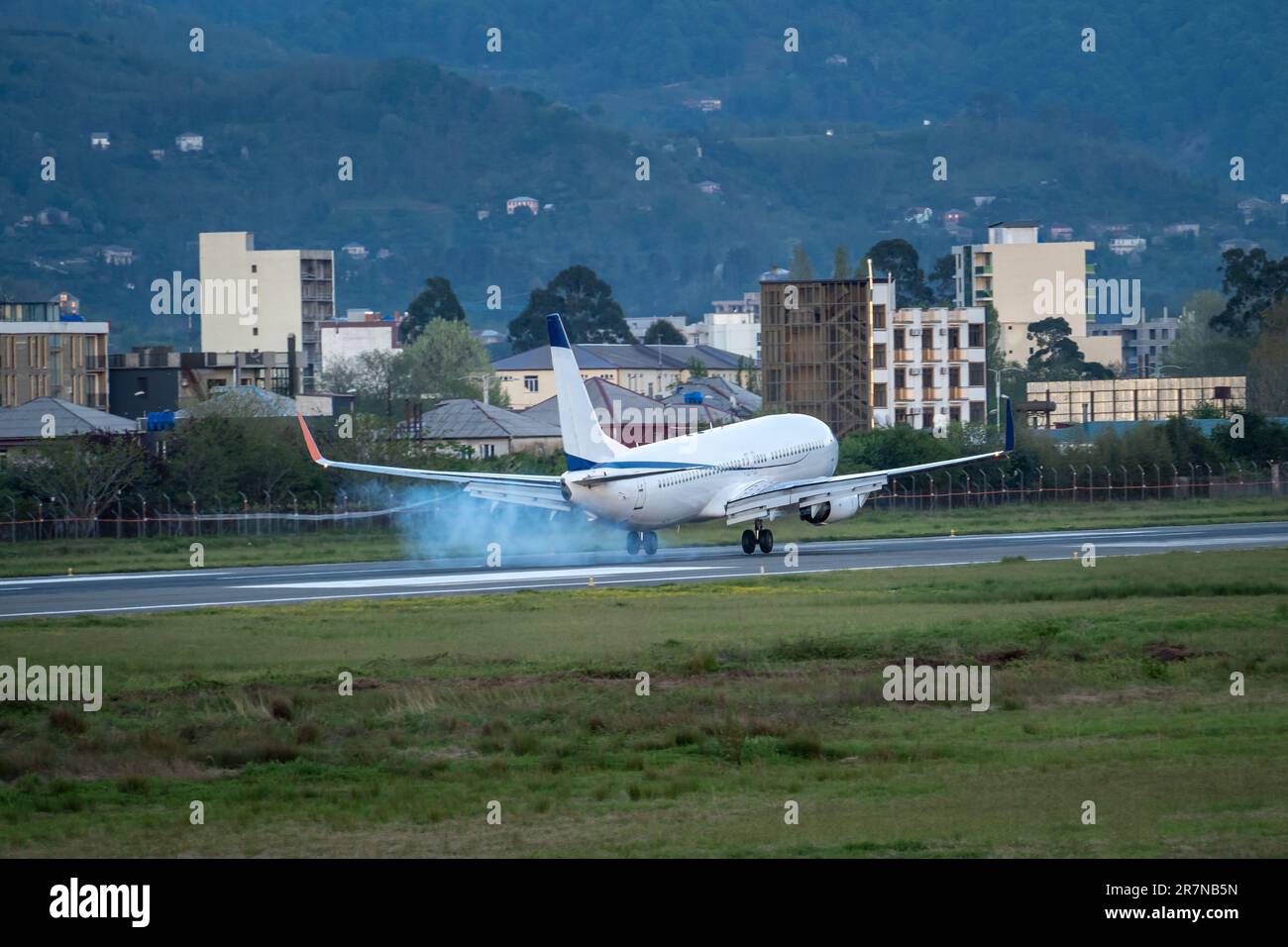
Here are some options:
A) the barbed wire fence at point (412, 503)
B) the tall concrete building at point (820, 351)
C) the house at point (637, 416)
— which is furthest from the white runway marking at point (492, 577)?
the tall concrete building at point (820, 351)

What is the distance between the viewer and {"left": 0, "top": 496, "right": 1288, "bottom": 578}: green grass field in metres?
70.1

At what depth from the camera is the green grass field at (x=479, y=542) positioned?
230 feet

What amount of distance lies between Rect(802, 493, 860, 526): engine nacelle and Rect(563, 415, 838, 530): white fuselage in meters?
1.70

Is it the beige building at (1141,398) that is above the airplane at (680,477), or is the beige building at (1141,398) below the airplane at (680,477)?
above

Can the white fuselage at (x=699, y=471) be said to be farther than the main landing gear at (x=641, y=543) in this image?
No

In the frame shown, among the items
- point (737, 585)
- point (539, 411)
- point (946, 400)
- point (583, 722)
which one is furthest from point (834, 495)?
point (946, 400)

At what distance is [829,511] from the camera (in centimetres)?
7075

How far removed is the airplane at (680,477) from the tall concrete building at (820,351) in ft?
148

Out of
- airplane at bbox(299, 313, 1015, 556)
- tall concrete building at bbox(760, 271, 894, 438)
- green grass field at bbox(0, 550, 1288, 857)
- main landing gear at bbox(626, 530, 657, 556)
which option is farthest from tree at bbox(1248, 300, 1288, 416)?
green grass field at bbox(0, 550, 1288, 857)

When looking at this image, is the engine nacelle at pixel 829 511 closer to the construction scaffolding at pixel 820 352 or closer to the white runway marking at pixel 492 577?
the white runway marking at pixel 492 577

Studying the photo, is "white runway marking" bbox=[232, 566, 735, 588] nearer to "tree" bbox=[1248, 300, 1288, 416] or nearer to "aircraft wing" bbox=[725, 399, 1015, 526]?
"aircraft wing" bbox=[725, 399, 1015, 526]

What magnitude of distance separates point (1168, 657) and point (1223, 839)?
15.8m

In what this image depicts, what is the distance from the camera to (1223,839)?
811 inches
